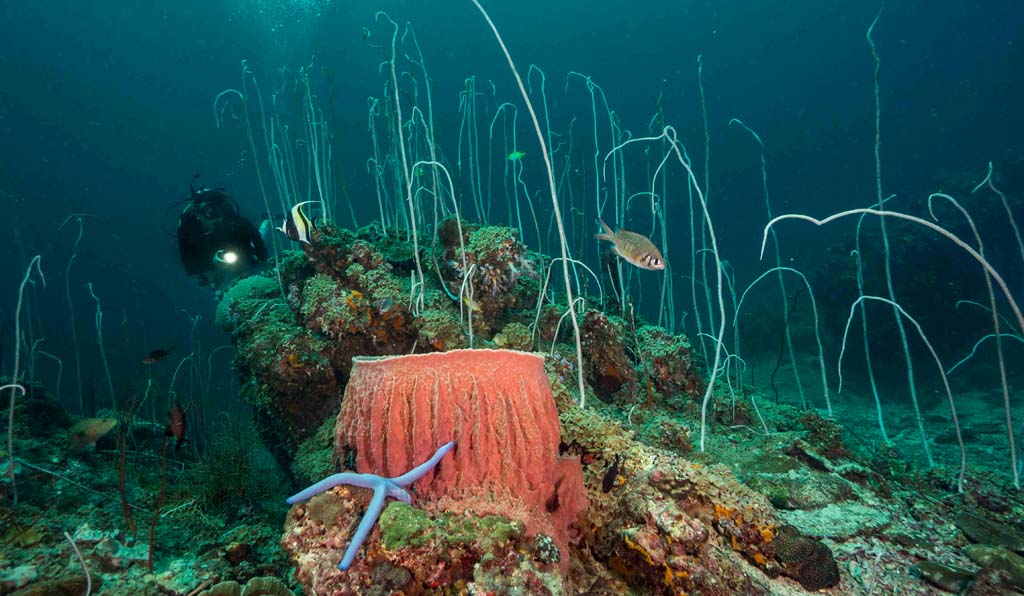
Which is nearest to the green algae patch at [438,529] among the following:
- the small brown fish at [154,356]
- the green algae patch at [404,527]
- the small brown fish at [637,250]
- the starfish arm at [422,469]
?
the green algae patch at [404,527]

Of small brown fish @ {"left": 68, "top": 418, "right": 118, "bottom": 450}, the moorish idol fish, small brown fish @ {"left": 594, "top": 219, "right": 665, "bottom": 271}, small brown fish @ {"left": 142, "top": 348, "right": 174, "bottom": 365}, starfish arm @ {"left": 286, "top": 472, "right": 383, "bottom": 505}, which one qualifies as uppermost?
the moorish idol fish

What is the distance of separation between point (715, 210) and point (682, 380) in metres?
71.3

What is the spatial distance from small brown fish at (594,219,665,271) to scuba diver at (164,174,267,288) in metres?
5.63

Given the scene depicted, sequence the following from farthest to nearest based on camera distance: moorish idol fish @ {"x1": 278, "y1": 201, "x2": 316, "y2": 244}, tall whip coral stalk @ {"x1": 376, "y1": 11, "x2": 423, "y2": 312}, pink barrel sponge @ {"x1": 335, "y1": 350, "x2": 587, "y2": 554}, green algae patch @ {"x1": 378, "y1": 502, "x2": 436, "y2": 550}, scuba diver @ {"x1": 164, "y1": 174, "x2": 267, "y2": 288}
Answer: scuba diver @ {"x1": 164, "y1": 174, "x2": 267, "y2": 288}, moorish idol fish @ {"x1": 278, "y1": 201, "x2": 316, "y2": 244}, tall whip coral stalk @ {"x1": 376, "y1": 11, "x2": 423, "y2": 312}, pink barrel sponge @ {"x1": 335, "y1": 350, "x2": 587, "y2": 554}, green algae patch @ {"x1": 378, "y1": 502, "x2": 436, "y2": 550}

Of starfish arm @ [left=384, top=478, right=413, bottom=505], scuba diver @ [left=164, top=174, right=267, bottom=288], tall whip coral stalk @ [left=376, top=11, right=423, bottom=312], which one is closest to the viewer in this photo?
starfish arm @ [left=384, top=478, right=413, bottom=505]

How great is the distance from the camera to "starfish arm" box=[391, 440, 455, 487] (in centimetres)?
208

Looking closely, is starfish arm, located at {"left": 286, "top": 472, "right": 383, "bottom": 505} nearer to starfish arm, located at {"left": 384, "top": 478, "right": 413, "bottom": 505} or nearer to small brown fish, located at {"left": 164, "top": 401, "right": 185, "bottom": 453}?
starfish arm, located at {"left": 384, "top": 478, "right": 413, "bottom": 505}

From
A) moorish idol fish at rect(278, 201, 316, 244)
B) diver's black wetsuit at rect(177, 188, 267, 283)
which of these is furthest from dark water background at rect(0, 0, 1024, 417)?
moorish idol fish at rect(278, 201, 316, 244)

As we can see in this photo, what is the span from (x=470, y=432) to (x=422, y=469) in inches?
12.9

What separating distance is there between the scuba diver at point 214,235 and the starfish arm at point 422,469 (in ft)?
19.1

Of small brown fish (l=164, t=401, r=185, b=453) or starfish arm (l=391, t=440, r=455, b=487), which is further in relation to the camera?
small brown fish (l=164, t=401, r=185, b=453)

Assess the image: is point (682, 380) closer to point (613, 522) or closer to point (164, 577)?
point (613, 522)

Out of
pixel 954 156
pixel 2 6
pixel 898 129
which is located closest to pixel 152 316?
pixel 2 6

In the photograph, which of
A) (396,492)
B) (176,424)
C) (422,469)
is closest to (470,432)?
(422,469)
